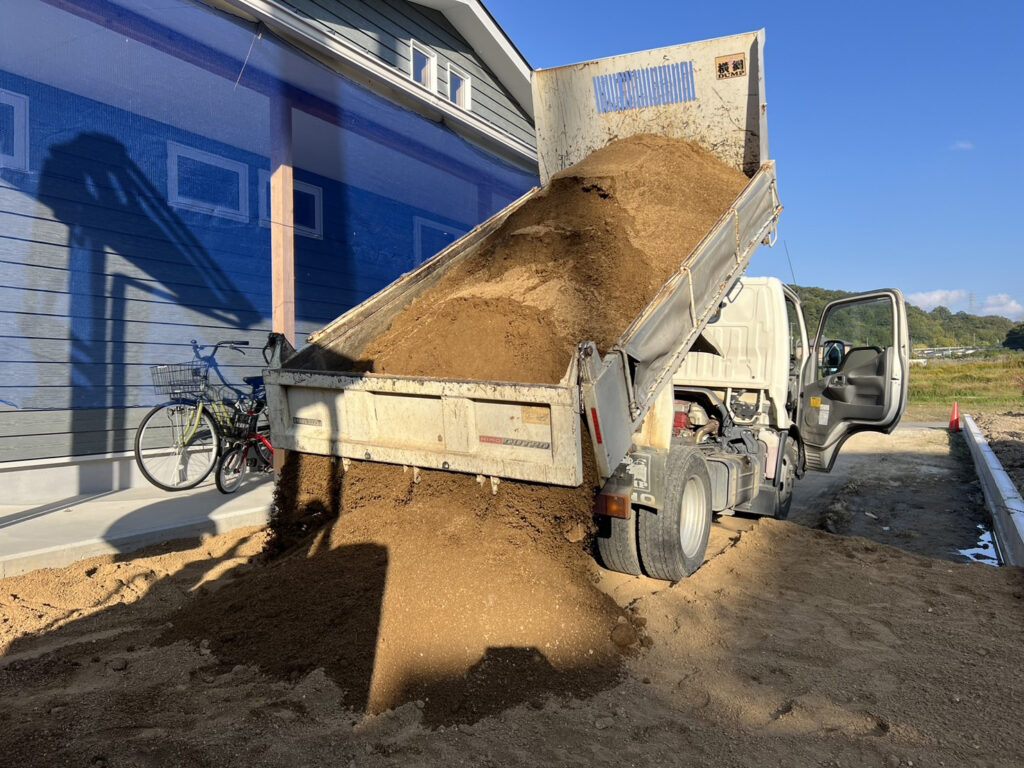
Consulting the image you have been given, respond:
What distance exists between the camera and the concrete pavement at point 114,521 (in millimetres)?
4852

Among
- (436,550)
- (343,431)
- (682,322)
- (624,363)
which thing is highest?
(682,322)

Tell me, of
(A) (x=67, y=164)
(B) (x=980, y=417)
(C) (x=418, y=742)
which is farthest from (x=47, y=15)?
(B) (x=980, y=417)

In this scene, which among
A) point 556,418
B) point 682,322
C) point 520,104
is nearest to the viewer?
point 556,418

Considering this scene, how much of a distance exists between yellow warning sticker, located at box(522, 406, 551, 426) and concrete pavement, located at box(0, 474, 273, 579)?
3771 mm

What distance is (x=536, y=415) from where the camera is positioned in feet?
11.0

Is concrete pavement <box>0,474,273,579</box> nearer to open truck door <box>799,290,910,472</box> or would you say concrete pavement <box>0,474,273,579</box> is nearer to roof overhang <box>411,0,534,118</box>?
open truck door <box>799,290,910,472</box>

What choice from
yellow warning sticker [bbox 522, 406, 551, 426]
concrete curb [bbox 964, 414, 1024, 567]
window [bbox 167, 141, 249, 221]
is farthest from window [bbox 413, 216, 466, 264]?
concrete curb [bbox 964, 414, 1024, 567]

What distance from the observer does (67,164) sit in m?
6.25

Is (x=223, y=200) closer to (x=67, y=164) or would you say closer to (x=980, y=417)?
(x=67, y=164)

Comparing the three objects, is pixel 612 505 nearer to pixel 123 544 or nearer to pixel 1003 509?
Answer: pixel 123 544

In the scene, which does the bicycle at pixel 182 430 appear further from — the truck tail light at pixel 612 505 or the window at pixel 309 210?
the truck tail light at pixel 612 505

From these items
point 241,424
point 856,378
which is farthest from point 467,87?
point 856,378

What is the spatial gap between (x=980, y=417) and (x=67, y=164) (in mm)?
20775

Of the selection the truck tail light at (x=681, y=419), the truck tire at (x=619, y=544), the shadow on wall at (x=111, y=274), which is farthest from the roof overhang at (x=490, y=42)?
the truck tire at (x=619, y=544)
